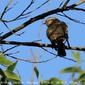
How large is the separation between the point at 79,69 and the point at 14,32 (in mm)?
507

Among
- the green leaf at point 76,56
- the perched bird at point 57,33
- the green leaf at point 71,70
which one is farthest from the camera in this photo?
the perched bird at point 57,33

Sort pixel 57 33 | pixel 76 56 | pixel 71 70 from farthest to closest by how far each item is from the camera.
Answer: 1. pixel 57 33
2. pixel 76 56
3. pixel 71 70

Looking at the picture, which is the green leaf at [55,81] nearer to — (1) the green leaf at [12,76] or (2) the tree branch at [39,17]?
(1) the green leaf at [12,76]

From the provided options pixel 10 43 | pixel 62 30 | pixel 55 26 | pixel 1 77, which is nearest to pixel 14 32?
pixel 10 43

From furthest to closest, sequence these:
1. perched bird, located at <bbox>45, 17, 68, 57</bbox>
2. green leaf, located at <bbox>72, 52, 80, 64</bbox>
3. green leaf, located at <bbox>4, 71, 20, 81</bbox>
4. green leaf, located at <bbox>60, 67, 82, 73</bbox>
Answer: perched bird, located at <bbox>45, 17, 68, 57</bbox> → green leaf, located at <bbox>72, 52, 80, 64</bbox> → green leaf, located at <bbox>60, 67, 82, 73</bbox> → green leaf, located at <bbox>4, 71, 20, 81</bbox>

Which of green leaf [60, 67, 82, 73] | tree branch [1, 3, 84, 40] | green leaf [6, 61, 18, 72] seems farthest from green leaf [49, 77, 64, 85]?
tree branch [1, 3, 84, 40]

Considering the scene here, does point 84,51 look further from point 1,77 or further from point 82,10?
point 1,77

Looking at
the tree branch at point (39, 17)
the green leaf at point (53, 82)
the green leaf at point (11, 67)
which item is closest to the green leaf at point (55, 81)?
the green leaf at point (53, 82)

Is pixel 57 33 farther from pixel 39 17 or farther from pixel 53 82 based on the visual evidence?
pixel 53 82

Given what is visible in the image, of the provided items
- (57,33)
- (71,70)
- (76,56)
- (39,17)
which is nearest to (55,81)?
(71,70)

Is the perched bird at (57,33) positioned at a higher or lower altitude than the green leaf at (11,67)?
lower

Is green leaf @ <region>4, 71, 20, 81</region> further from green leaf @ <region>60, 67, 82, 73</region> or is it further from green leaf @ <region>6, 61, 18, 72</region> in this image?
green leaf @ <region>60, 67, 82, 73</region>

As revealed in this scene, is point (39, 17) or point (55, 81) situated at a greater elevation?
point (39, 17)

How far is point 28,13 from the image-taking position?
80.8 inches
